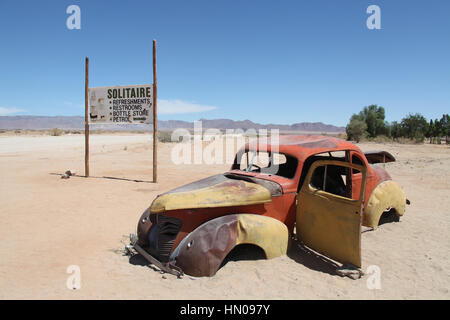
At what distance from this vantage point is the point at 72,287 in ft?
11.6

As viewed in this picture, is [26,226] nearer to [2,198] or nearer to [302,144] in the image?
[2,198]

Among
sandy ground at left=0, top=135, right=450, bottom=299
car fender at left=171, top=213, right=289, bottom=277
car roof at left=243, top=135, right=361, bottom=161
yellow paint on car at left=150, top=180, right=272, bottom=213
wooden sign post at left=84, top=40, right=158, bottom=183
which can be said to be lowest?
sandy ground at left=0, top=135, right=450, bottom=299

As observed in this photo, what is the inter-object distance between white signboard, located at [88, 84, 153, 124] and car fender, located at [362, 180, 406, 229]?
7.46m

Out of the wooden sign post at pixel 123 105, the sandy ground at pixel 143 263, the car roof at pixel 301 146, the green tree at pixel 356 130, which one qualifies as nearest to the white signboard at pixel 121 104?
the wooden sign post at pixel 123 105

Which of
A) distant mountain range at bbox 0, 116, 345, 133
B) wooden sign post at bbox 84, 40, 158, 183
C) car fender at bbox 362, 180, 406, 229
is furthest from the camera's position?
distant mountain range at bbox 0, 116, 345, 133

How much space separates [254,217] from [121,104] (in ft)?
27.5

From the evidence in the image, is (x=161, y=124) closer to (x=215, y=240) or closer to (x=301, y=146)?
(x=301, y=146)

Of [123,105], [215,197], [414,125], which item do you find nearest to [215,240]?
[215,197]

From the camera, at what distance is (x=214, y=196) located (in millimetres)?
3949

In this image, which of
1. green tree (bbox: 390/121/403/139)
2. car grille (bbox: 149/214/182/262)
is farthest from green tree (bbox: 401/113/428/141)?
car grille (bbox: 149/214/182/262)

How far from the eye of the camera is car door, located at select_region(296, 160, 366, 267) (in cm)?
372

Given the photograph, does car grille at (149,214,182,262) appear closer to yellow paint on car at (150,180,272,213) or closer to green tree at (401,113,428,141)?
yellow paint on car at (150,180,272,213)

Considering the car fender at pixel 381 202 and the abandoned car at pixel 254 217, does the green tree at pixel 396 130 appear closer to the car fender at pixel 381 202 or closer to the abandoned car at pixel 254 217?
the car fender at pixel 381 202
